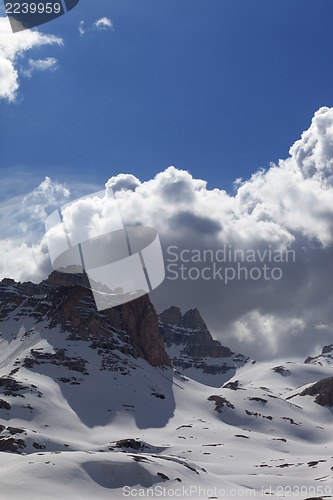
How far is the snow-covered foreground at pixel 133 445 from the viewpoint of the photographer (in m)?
75.1

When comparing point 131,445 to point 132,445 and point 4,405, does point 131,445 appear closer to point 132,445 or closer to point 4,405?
point 132,445

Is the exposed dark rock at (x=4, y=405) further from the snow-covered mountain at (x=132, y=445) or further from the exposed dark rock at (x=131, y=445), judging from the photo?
the exposed dark rock at (x=131, y=445)

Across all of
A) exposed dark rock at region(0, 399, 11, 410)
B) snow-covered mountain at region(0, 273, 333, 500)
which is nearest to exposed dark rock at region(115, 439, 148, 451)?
snow-covered mountain at region(0, 273, 333, 500)

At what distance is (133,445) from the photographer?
131 meters

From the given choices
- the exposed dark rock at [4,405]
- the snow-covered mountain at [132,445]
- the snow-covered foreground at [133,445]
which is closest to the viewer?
the snow-covered foreground at [133,445]

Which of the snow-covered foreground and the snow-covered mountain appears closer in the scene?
the snow-covered foreground

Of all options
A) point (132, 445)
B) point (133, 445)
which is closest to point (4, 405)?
point (132, 445)

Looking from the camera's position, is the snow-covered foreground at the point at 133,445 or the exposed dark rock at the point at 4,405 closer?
the snow-covered foreground at the point at 133,445

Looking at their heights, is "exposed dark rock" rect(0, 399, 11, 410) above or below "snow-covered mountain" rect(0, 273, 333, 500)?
above

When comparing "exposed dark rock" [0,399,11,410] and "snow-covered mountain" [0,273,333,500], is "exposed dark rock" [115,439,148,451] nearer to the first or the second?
"snow-covered mountain" [0,273,333,500]

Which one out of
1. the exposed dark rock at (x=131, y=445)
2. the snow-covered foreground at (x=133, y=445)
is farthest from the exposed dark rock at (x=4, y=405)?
the exposed dark rock at (x=131, y=445)

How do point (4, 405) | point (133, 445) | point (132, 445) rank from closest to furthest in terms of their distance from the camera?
point (133, 445), point (132, 445), point (4, 405)

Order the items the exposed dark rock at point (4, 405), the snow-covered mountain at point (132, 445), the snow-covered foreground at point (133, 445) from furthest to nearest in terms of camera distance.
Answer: the exposed dark rock at point (4, 405) < the snow-covered mountain at point (132, 445) < the snow-covered foreground at point (133, 445)

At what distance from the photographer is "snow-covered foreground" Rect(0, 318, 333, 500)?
75062mm
